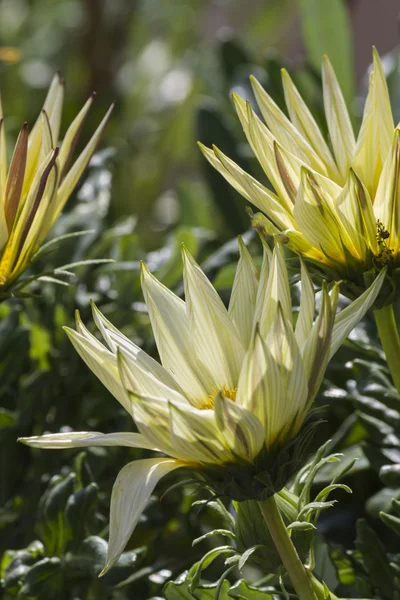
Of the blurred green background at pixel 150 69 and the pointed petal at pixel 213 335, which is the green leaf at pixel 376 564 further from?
the blurred green background at pixel 150 69

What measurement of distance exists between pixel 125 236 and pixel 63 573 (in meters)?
0.22

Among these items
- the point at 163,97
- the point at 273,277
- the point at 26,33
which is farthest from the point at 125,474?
the point at 26,33

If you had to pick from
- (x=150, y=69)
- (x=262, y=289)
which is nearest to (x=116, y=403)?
(x=262, y=289)

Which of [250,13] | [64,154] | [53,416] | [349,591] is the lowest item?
[349,591]

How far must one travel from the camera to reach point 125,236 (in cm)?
58

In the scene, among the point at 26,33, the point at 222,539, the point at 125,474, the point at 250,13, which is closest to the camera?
the point at 125,474

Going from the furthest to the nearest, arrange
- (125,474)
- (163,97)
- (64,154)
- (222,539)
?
(163,97) → (222,539) → (64,154) → (125,474)

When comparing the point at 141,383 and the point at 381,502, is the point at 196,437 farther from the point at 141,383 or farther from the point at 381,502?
the point at 381,502

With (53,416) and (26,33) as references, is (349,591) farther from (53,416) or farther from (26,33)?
(26,33)

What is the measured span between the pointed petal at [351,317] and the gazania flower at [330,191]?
0.03 m

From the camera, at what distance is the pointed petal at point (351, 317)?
0.31 metres

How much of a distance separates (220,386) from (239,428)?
6 cm

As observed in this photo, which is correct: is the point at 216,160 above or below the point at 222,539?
above

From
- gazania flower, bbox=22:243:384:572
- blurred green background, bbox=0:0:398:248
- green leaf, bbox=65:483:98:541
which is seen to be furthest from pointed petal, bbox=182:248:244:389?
blurred green background, bbox=0:0:398:248
